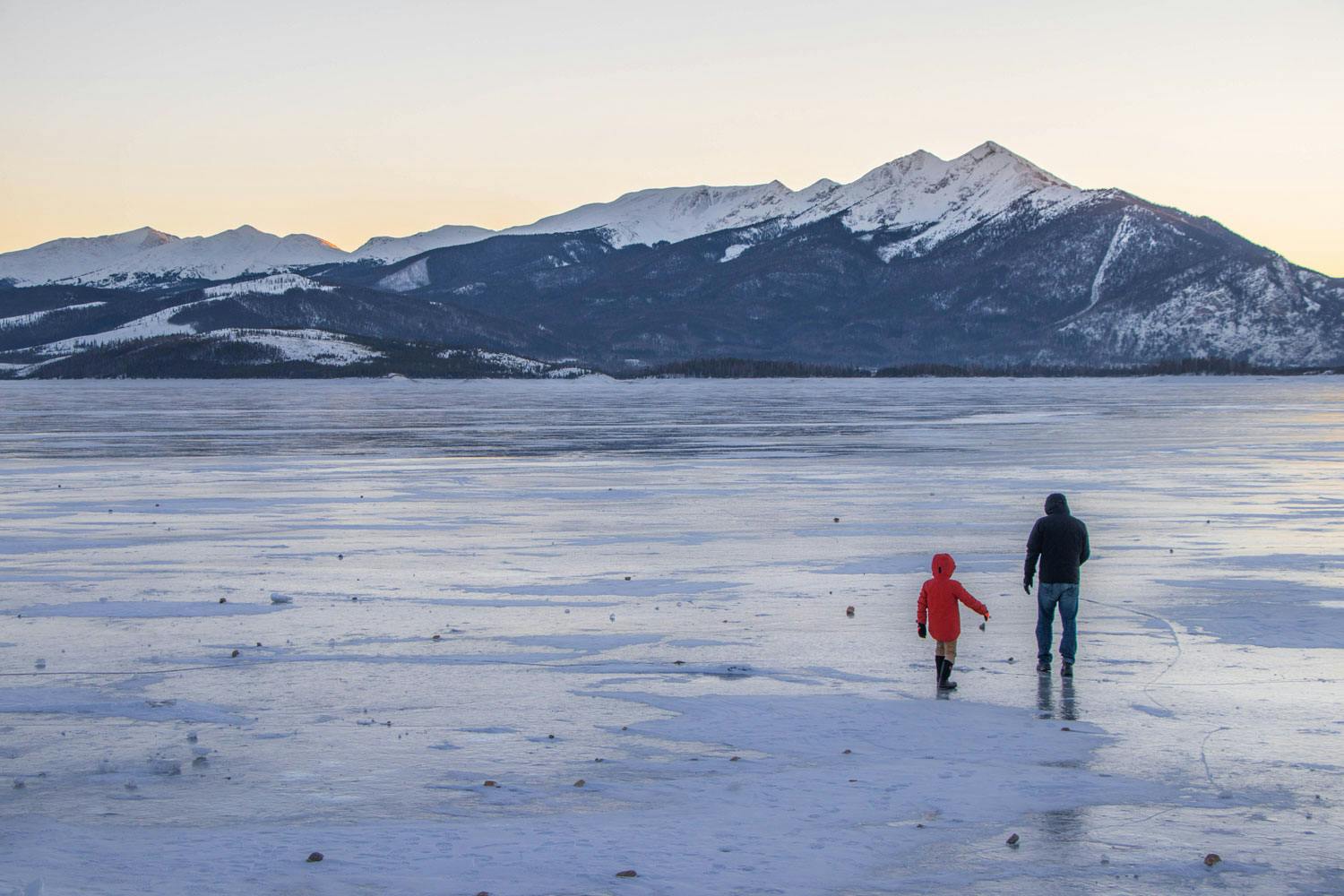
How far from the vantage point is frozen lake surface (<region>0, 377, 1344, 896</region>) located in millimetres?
9516

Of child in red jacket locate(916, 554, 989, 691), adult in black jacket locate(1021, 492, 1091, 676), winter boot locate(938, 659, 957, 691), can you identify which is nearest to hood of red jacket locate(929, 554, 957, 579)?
child in red jacket locate(916, 554, 989, 691)

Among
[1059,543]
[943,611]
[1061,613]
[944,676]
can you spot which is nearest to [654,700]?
[944,676]

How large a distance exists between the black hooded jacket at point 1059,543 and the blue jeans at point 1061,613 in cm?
8

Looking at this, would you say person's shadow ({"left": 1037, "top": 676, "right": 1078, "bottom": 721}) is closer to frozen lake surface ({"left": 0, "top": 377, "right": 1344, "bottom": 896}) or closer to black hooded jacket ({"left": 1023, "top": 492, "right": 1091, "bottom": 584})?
frozen lake surface ({"left": 0, "top": 377, "right": 1344, "bottom": 896})

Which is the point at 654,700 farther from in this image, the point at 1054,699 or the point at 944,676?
the point at 1054,699

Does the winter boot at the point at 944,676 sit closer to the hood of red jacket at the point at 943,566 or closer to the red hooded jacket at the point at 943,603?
the red hooded jacket at the point at 943,603

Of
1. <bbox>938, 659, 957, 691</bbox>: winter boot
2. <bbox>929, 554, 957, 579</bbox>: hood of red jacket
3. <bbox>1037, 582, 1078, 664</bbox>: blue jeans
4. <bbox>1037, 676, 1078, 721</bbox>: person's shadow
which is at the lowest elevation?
<bbox>1037, 676, 1078, 721</bbox>: person's shadow

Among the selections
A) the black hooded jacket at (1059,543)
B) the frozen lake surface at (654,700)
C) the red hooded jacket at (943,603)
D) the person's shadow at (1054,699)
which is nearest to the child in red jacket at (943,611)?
the red hooded jacket at (943,603)

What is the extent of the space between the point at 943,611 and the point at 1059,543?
1.66m

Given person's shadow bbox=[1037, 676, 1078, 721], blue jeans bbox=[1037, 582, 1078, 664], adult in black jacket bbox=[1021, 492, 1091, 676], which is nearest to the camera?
person's shadow bbox=[1037, 676, 1078, 721]

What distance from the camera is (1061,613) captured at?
14875 millimetres

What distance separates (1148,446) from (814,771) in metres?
41.2

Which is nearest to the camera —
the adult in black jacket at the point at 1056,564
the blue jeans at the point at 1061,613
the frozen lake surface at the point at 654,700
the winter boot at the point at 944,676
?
the frozen lake surface at the point at 654,700

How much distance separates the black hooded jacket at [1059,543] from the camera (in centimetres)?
1484
